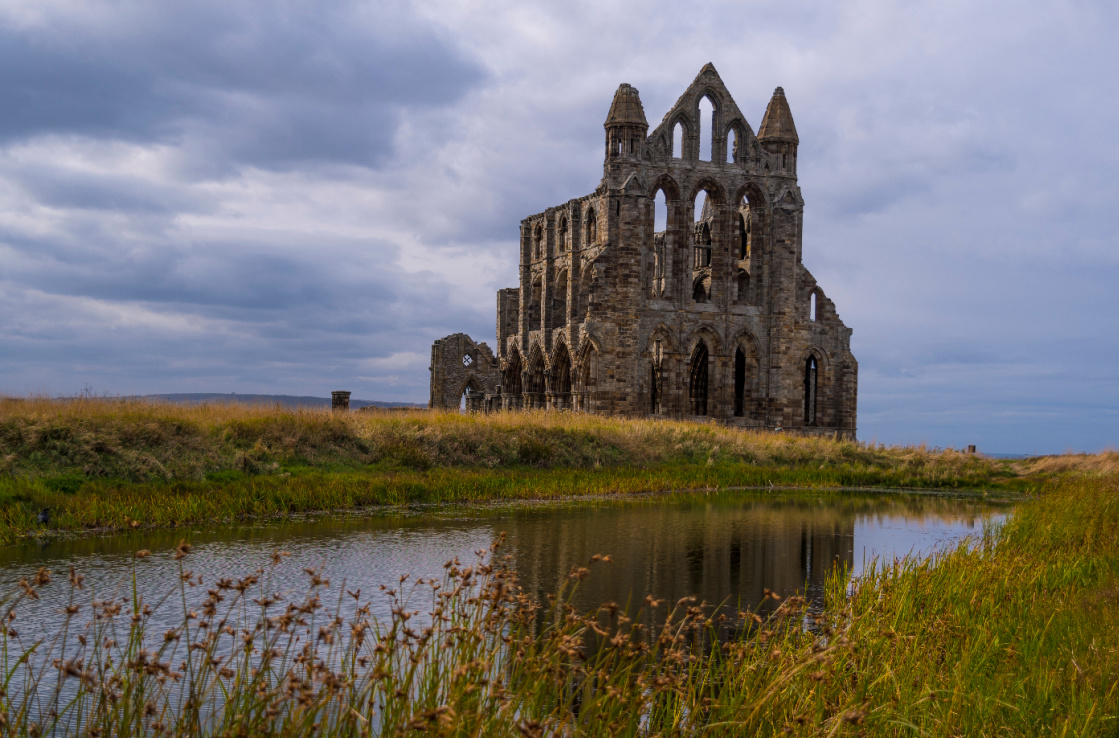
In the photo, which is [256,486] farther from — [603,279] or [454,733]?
[603,279]

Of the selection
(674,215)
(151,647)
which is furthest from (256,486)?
(674,215)

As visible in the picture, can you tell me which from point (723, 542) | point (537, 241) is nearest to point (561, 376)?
point (537, 241)

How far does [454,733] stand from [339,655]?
314cm

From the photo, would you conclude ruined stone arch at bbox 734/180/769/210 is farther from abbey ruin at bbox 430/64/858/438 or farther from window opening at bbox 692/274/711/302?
window opening at bbox 692/274/711/302

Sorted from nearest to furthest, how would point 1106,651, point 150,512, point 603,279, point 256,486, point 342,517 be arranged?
point 1106,651 < point 150,512 < point 342,517 < point 256,486 < point 603,279

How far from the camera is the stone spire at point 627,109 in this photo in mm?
40591

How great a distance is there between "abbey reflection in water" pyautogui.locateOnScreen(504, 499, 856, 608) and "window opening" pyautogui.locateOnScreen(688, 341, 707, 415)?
24836 mm

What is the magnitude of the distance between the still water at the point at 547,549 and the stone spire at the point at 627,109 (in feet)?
80.0

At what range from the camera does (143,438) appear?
18.7 meters

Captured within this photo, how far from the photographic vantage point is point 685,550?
533 inches

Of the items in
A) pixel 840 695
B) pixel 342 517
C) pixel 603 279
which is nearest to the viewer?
pixel 840 695

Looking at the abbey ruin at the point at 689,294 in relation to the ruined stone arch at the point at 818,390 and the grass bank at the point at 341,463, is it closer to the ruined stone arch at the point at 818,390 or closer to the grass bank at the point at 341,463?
the ruined stone arch at the point at 818,390

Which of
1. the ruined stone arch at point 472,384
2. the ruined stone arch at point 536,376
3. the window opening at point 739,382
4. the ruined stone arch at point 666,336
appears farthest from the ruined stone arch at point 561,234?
the window opening at point 739,382

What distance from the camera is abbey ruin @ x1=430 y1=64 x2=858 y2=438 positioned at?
4006 centimetres
